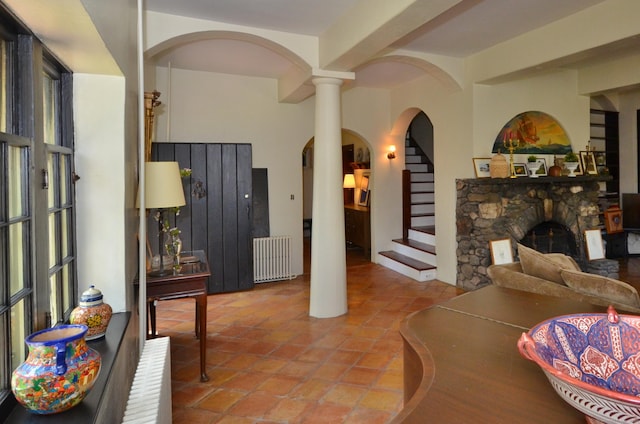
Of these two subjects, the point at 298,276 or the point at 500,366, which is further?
the point at 298,276

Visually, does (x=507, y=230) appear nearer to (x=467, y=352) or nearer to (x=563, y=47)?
(x=563, y=47)

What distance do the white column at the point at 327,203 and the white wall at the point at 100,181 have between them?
2463 mm

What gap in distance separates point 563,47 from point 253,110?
379cm

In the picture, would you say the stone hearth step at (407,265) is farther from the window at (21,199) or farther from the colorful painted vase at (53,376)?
the colorful painted vase at (53,376)

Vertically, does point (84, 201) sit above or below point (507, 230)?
above

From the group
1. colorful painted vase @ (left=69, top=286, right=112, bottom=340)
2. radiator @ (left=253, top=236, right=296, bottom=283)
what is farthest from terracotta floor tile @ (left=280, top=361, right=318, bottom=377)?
radiator @ (left=253, top=236, right=296, bottom=283)

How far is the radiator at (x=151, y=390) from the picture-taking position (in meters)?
1.58

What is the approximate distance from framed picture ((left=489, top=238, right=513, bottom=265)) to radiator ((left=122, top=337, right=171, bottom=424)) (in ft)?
13.3

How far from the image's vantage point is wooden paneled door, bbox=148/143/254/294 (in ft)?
16.4

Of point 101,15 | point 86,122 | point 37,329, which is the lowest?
point 37,329

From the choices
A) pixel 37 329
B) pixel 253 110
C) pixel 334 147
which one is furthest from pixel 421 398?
pixel 253 110

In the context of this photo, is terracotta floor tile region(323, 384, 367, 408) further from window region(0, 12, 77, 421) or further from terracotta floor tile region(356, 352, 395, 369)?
window region(0, 12, 77, 421)

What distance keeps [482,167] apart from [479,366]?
424cm

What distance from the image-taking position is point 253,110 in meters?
5.61
